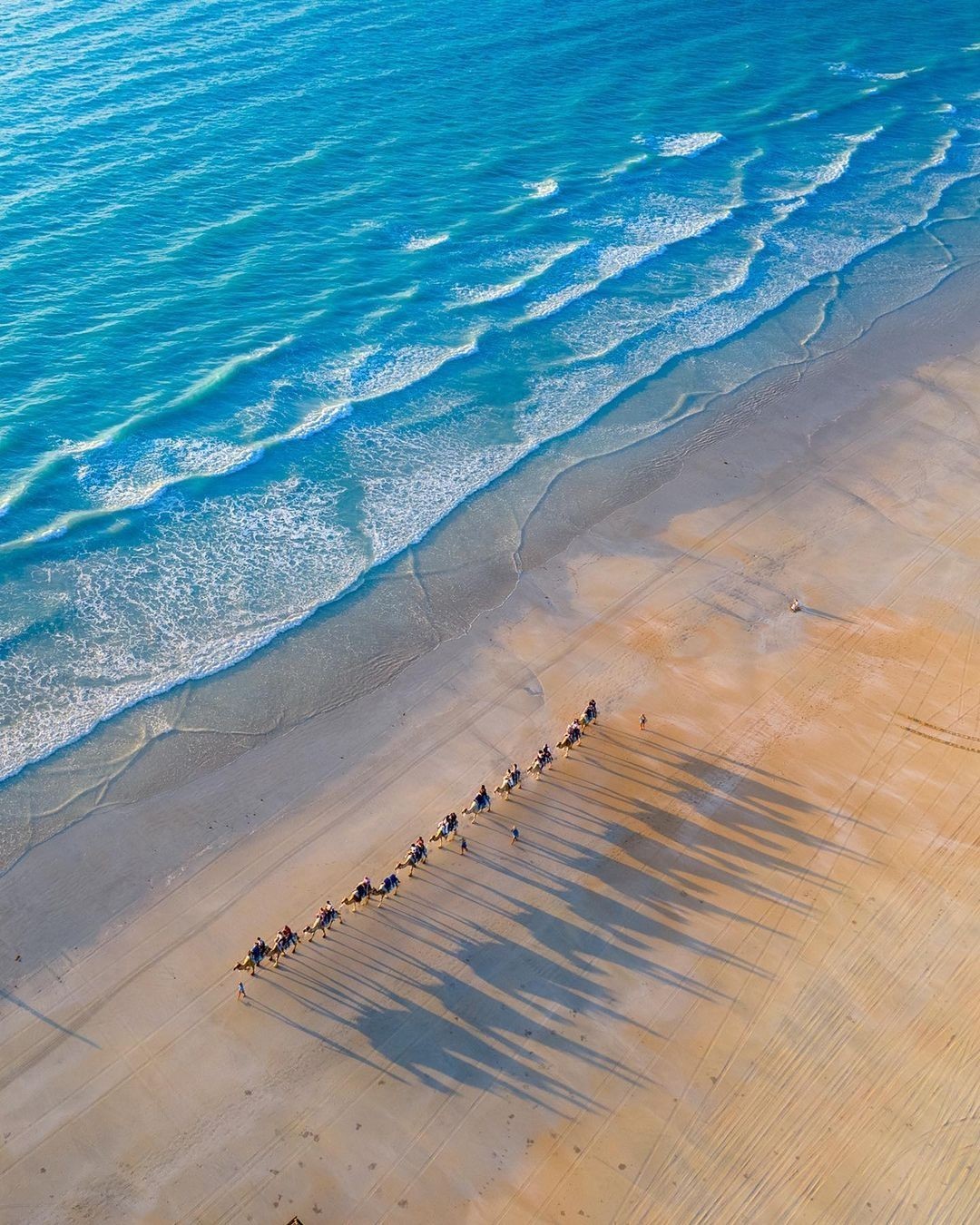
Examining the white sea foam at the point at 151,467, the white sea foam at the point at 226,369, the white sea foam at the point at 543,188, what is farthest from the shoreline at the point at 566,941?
the white sea foam at the point at 543,188

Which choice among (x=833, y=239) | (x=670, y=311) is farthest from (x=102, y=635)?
(x=833, y=239)

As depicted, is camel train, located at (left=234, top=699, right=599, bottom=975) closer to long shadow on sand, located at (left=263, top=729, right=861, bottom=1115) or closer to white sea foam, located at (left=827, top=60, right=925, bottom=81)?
long shadow on sand, located at (left=263, top=729, right=861, bottom=1115)

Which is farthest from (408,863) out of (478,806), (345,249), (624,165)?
(624,165)

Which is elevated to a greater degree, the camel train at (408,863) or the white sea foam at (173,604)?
the white sea foam at (173,604)

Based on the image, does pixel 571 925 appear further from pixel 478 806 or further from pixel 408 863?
pixel 408 863

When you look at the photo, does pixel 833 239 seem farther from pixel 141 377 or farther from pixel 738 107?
pixel 141 377

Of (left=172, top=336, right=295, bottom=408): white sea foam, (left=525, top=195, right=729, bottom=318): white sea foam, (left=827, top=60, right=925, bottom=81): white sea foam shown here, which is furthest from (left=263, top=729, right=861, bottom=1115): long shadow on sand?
(left=827, top=60, right=925, bottom=81): white sea foam

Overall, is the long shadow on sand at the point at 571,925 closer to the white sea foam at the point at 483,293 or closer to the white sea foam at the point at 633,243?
the white sea foam at the point at 483,293
